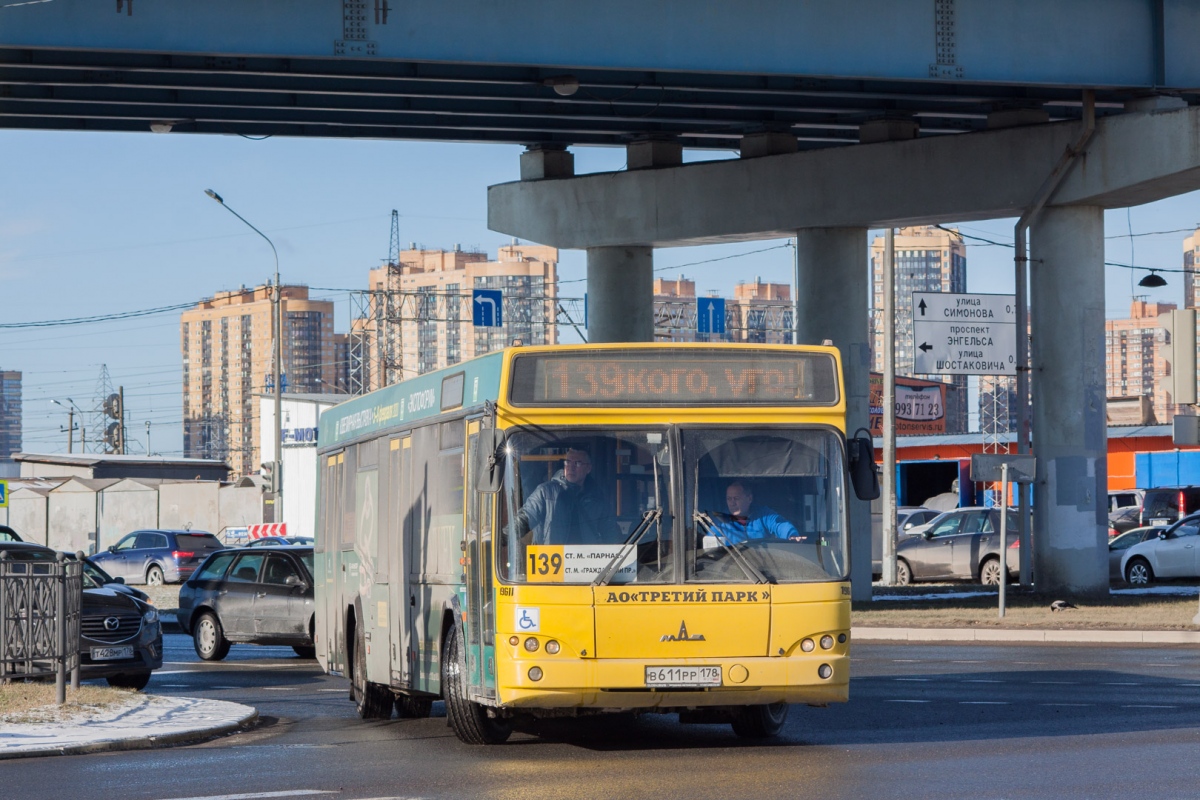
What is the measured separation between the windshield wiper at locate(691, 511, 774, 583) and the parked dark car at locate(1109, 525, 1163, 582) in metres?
27.1

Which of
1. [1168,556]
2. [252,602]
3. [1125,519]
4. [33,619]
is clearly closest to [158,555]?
[252,602]

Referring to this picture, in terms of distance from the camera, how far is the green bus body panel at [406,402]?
11.7 metres

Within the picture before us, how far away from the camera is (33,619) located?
14.4 meters

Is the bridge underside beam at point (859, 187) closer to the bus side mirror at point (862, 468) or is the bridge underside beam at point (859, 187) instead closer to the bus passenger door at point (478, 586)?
the bus side mirror at point (862, 468)

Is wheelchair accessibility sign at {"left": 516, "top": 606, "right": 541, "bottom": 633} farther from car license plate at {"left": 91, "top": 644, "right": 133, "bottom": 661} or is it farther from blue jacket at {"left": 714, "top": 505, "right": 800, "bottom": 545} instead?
car license plate at {"left": 91, "top": 644, "right": 133, "bottom": 661}

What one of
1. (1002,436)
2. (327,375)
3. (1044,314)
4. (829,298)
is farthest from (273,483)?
(327,375)

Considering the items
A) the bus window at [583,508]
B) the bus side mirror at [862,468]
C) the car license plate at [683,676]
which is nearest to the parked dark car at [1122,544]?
the bus side mirror at [862,468]

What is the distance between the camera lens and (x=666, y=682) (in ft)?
35.9

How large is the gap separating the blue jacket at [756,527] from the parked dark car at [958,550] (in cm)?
2583

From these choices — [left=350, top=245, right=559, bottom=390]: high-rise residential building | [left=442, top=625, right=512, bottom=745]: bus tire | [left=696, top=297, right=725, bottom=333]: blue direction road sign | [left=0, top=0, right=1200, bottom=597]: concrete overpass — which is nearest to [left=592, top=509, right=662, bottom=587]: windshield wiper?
[left=442, top=625, right=512, bottom=745]: bus tire

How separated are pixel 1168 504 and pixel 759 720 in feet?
142

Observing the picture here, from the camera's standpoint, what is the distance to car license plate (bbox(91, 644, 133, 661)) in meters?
17.5

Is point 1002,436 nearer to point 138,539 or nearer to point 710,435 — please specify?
point 138,539

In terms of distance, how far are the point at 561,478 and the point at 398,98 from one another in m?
18.3
